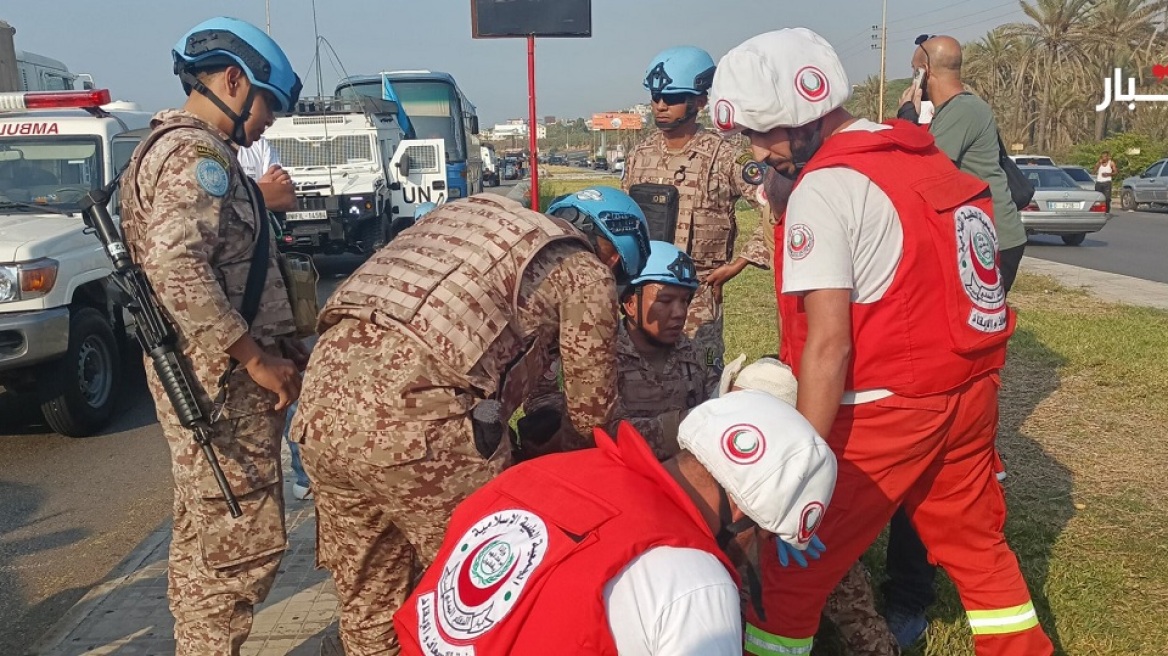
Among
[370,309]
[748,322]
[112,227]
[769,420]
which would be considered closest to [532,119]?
[748,322]

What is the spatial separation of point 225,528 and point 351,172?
39.1ft

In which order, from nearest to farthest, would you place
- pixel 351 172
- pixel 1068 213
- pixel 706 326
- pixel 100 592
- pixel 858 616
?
pixel 858 616, pixel 100 592, pixel 706 326, pixel 351 172, pixel 1068 213

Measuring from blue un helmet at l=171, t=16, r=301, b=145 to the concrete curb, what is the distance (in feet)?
6.39

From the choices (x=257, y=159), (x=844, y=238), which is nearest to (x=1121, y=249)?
(x=257, y=159)

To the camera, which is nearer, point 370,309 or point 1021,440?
point 370,309

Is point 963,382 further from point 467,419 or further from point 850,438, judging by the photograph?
point 467,419

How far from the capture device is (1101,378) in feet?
21.2

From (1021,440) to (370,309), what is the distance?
4.22 metres

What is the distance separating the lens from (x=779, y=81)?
7.36 feet

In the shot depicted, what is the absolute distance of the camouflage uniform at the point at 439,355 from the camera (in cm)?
220

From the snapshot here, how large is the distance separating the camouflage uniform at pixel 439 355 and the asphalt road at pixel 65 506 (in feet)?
6.64

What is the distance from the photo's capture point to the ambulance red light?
6777 millimetres

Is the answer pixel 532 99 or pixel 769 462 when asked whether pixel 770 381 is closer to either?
pixel 769 462

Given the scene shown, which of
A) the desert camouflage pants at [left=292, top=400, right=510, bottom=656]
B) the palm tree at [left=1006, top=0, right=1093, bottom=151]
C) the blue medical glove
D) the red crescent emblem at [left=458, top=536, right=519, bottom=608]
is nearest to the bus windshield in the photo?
the desert camouflage pants at [left=292, top=400, right=510, bottom=656]
